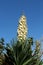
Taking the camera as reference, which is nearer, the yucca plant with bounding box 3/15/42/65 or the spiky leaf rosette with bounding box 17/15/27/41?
the yucca plant with bounding box 3/15/42/65

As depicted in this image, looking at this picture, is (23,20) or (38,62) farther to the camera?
(23,20)

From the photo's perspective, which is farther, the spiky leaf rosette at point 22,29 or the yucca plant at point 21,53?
the spiky leaf rosette at point 22,29

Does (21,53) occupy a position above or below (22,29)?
below

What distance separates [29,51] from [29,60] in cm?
59

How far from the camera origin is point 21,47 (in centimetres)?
1561

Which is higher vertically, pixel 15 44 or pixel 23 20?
pixel 23 20

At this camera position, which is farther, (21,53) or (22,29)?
(22,29)

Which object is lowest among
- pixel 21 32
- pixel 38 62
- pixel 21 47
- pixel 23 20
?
pixel 38 62

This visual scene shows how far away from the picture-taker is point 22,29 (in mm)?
16625

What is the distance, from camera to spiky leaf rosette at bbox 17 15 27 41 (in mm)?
16270

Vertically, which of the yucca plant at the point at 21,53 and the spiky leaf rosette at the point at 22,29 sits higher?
the spiky leaf rosette at the point at 22,29

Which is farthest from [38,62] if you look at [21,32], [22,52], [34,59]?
[21,32]

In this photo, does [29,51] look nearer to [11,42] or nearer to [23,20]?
[11,42]

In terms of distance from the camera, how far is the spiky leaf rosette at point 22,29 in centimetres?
1627
